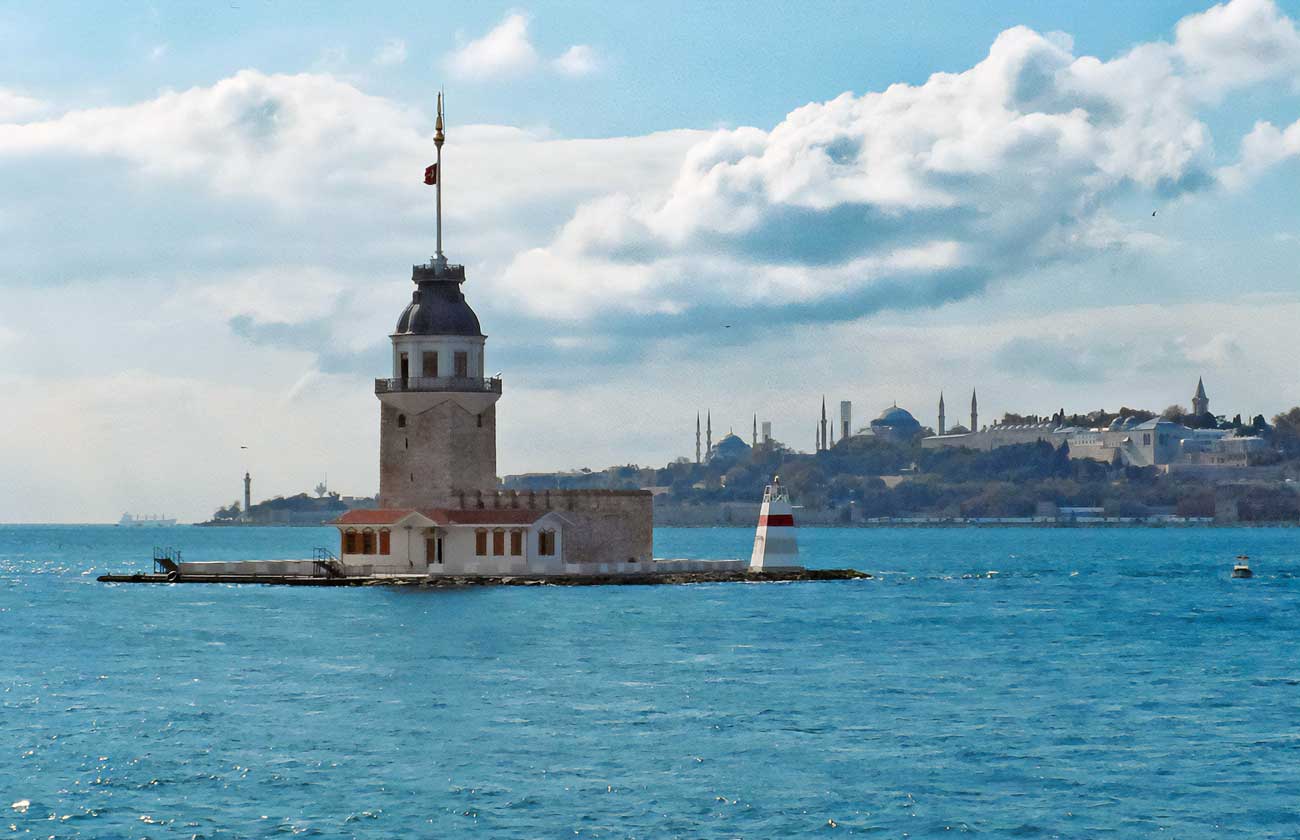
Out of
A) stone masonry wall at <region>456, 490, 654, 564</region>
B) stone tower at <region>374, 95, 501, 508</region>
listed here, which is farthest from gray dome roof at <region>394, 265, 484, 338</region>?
stone masonry wall at <region>456, 490, 654, 564</region>

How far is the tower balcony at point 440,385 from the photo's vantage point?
77.2 metres

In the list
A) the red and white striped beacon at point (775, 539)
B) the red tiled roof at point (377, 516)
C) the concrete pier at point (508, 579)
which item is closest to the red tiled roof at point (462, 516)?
the red tiled roof at point (377, 516)

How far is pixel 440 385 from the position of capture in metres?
77.2

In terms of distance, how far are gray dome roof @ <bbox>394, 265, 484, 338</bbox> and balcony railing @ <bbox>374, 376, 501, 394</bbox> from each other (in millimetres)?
2139

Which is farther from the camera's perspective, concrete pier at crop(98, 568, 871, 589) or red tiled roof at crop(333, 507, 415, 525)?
red tiled roof at crop(333, 507, 415, 525)

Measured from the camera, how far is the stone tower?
7719 cm

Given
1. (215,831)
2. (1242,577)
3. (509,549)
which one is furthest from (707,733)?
(1242,577)

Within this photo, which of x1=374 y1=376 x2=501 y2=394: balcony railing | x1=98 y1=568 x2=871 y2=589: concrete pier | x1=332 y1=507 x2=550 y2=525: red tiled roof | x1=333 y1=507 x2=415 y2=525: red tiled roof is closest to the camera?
x1=98 y1=568 x2=871 y2=589: concrete pier

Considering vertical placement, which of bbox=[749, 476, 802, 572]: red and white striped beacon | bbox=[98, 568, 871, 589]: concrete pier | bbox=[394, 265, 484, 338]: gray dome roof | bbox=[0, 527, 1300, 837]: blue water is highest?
bbox=[394, 265, 484, 338]: gray dome roof

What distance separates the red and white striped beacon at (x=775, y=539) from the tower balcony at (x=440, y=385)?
13.7 meters

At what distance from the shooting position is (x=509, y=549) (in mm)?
77188

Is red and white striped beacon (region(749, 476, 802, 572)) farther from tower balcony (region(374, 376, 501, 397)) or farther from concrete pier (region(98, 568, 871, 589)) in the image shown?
tower balcony (region(374, 376, 501, 397))

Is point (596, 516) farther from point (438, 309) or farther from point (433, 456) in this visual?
point (438, 309)

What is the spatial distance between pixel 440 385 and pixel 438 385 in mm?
82
